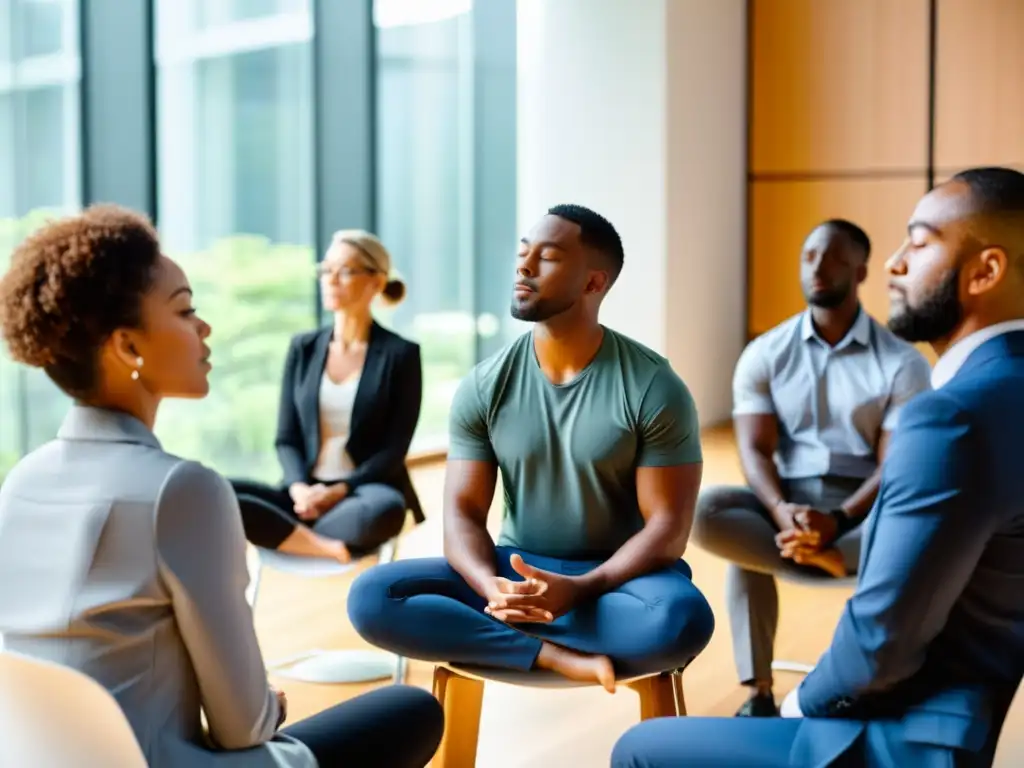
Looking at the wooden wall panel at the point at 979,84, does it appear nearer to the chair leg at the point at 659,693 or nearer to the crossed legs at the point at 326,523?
the crossed legs at the point at 326,523

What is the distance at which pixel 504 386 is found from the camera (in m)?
2.80

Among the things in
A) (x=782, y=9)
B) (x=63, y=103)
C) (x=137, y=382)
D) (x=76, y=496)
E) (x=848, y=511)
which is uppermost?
(x=782, y=9)

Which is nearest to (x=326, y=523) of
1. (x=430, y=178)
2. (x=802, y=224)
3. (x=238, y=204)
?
(x=238, y=204)

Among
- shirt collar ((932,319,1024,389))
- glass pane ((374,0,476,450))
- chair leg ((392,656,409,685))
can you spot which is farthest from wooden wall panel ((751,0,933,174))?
shirt collar ((932,319,1024,389))

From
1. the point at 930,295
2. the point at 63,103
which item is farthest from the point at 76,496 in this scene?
the point at 63,103

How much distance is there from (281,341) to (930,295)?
16.5 feet

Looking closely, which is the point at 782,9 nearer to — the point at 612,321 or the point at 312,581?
the point at 612,321

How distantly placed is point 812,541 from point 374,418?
4.04ft

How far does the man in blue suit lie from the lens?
1622 mm

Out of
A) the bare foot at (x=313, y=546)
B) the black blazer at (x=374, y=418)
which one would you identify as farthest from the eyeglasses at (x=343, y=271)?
the bare foot at (x=313, y=546)

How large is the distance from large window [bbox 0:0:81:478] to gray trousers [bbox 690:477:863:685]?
302 centimetres

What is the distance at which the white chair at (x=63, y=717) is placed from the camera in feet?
4.78

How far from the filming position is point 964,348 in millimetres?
1772

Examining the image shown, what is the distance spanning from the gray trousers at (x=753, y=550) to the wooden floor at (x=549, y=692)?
15 centimetres
